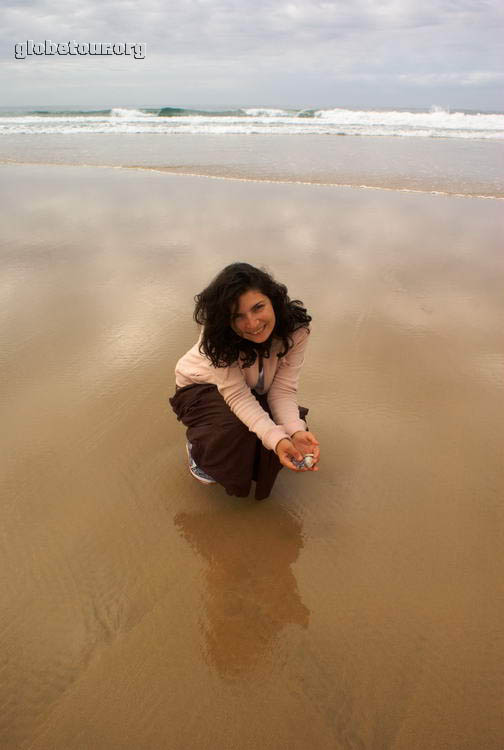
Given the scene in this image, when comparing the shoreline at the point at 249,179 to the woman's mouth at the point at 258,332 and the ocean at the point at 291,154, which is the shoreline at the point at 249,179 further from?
the woman's mouth at the point at 258,332

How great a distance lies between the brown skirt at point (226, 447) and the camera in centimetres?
205

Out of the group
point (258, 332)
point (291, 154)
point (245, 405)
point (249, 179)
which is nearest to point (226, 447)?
point (245, 405)

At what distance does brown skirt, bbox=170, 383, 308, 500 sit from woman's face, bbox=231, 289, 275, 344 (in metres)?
0.36

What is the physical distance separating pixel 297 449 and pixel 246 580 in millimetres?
534

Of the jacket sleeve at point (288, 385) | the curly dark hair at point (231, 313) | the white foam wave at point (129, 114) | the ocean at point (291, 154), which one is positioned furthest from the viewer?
the white foam wave at point (129, 114)

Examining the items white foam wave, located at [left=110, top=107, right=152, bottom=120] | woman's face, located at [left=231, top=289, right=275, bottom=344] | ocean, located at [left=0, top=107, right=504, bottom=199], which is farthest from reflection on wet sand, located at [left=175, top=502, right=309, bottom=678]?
white foam wave, located at [left=110, top=107, right=152, bottom=120]

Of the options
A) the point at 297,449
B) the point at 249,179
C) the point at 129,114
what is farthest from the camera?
the point at 129,114

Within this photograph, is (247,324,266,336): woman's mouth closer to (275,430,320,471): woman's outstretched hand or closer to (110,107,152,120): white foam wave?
(275,430,320,471): woman's outstretched hand

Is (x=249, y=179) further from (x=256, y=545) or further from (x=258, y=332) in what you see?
(x=256, y=545)

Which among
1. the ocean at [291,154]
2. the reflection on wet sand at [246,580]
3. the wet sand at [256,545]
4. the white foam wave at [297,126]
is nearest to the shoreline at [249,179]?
the ocean at [291,154]

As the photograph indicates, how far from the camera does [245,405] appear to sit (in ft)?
6.56

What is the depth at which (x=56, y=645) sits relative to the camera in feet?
5.33

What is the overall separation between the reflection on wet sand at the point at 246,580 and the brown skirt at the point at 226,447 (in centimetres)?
14

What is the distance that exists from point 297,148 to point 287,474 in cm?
1390
